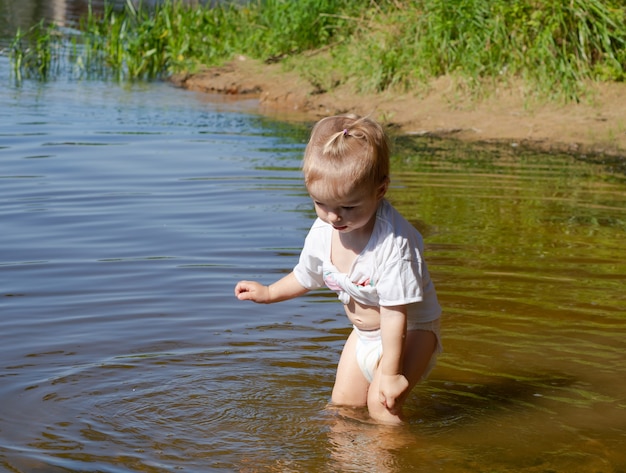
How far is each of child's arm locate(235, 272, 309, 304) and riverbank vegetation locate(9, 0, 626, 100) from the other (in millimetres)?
7908

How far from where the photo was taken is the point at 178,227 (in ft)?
23.8

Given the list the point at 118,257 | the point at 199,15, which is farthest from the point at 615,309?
the point at 199,15

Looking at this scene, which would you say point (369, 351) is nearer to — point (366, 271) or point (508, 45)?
point (366, 271)

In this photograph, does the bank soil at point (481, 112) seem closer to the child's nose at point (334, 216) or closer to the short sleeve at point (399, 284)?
the short sleeve at point (399, 284)

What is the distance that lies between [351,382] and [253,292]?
53cm

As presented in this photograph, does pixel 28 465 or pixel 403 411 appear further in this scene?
pixel 403 411

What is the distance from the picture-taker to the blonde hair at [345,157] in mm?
3688

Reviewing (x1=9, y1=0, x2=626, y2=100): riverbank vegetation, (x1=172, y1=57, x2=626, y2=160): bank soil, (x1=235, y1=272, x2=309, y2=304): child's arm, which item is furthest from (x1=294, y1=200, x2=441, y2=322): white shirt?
(x1=9, y1=0, x2=626, y2=100): riverbank vegetation

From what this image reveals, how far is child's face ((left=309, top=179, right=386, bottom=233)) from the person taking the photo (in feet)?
12.3

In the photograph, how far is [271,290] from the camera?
Answer: 4.29 metres

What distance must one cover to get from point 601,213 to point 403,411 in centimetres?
404

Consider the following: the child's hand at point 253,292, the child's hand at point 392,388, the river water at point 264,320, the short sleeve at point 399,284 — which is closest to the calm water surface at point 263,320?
the river water at point 264,320

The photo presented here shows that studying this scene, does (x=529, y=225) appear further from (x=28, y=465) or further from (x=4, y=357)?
(x=28, y=465)

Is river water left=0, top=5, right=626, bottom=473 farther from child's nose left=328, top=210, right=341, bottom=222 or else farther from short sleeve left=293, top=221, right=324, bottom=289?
child's nose left=328, top=210, right=341, bottom=222
